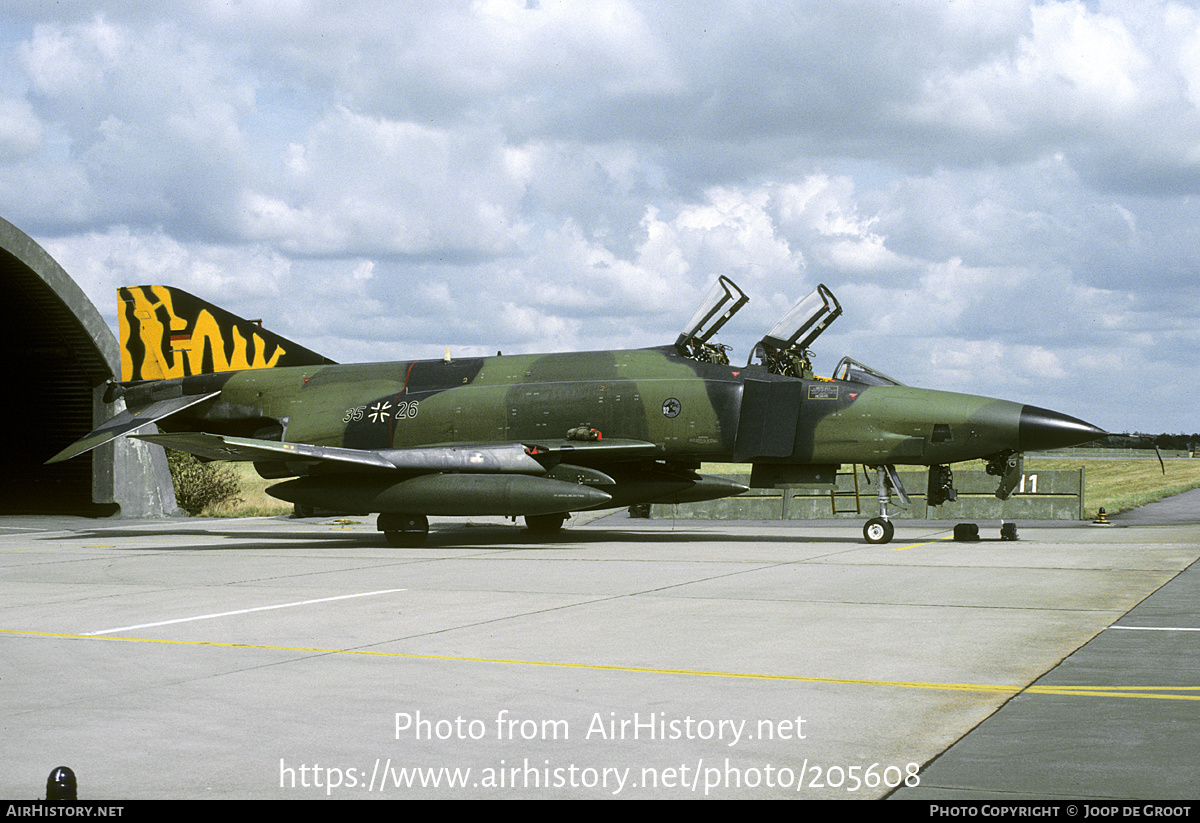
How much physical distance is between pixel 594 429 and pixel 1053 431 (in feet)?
22.9

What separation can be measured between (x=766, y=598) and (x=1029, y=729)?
5.03 m

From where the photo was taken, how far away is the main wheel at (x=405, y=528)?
17.7 metres

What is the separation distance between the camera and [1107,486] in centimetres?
4081

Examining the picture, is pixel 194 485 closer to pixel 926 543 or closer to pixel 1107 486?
pixel 926 543

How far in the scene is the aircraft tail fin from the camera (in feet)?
74.2

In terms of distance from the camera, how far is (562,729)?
5.07m

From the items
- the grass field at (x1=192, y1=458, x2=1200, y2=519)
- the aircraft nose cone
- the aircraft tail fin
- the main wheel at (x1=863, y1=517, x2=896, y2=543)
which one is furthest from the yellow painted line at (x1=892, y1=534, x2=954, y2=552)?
the aircraft tail fin

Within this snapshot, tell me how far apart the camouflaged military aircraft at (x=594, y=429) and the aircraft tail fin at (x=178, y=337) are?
5.86ft

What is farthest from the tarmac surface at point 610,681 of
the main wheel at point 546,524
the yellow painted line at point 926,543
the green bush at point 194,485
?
the green bush at point 194,485

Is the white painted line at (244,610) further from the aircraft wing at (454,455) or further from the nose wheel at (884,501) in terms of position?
the nose wheel at (884,501)

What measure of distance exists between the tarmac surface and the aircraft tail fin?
33.9ft
